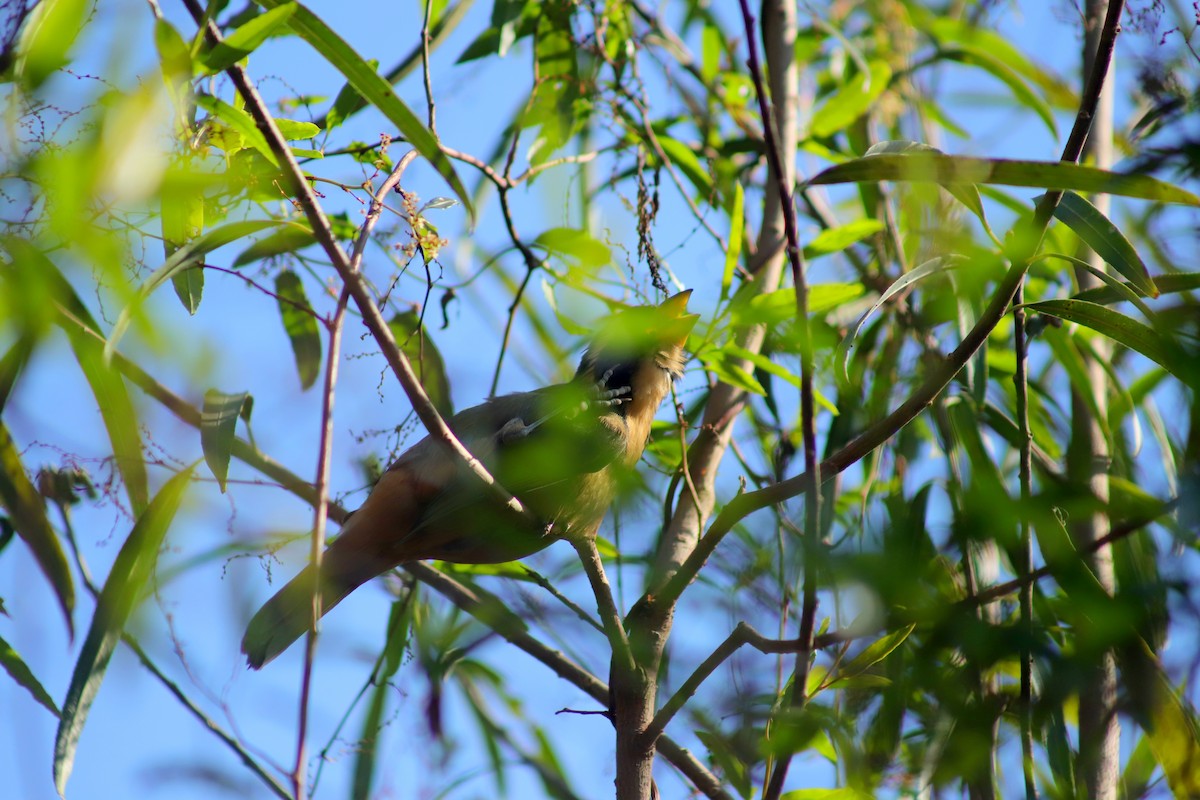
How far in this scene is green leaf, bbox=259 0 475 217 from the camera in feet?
6.21

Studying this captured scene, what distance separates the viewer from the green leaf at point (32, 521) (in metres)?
2.21

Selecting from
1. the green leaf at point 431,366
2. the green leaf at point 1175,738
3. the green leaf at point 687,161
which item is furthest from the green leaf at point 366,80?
the green leaf at point 687,161

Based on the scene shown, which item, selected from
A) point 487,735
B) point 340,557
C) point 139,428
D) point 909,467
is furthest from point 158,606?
point 909,467

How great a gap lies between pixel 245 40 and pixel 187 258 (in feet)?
1.26

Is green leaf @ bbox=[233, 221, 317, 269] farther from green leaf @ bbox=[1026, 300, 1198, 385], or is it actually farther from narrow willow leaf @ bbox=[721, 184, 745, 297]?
→ green leaf @ bbox=[1026, 300, 1198, 385]

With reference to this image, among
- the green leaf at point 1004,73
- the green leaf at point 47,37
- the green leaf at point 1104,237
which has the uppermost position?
the green leaf at point 1004,73

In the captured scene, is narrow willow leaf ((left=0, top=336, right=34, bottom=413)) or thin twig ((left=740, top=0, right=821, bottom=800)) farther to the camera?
narrow willow leaf ((left=0, top=336, right=34, bottom=413))

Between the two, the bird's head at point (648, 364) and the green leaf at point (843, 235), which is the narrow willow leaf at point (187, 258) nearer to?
the bird's head at point (648, 364)

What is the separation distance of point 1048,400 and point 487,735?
1960 millimetres

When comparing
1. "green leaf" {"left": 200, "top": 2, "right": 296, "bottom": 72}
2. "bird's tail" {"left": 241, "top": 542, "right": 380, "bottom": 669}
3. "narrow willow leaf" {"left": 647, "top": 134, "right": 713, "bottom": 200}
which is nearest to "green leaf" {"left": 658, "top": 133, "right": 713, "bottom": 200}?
"narrow willow leaf" {"left": 647, "top": 134, "right": 713, "bottom": 200}

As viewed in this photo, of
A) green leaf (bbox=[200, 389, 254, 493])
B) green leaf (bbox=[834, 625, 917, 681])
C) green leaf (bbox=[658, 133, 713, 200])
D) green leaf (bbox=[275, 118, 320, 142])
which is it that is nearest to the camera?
green leaf (bbox=[834, 625, 917, 681])

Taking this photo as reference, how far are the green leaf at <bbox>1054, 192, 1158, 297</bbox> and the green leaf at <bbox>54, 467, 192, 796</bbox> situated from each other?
1.78m

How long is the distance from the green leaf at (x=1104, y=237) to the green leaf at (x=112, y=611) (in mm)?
1784

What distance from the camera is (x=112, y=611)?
218 centimetres
